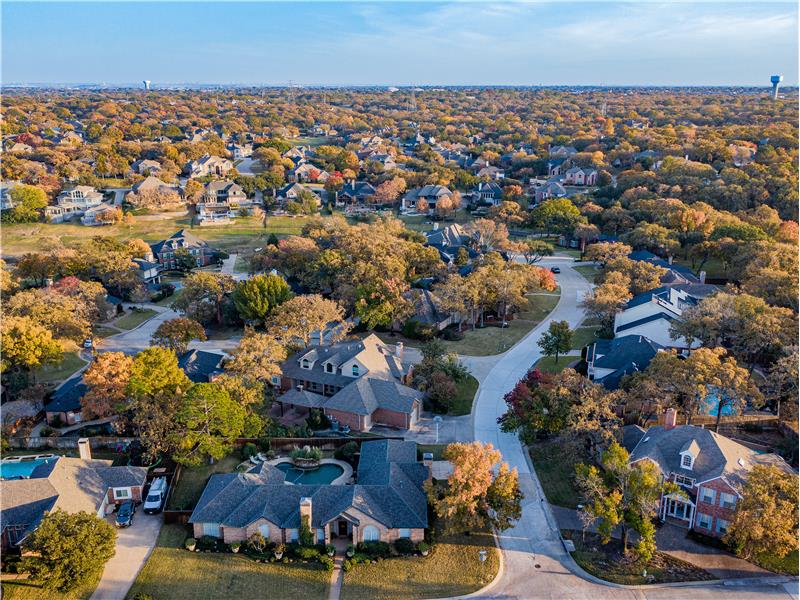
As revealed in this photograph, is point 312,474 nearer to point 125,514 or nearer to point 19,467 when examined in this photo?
point 125,514

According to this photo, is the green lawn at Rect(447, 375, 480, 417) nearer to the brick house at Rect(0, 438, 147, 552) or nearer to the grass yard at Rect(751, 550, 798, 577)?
the grass yard at Rect(751, 550, 798, 577)

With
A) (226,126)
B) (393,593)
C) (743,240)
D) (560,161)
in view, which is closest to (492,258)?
(743,240)

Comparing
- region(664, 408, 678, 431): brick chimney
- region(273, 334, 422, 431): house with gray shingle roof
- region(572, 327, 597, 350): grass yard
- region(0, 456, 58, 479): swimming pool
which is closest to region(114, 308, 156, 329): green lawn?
region(273, 334, 422, 431): house with gray shingle roof

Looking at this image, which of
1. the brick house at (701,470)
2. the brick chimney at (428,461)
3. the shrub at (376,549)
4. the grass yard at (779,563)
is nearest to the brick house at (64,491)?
the shrub at (376,549)

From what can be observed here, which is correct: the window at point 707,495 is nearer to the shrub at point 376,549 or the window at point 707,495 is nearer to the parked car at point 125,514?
the shrub at point 376,549

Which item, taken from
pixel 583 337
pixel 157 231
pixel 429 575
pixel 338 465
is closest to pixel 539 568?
pixel 429 575

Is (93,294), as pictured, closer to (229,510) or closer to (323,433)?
(323,433)
